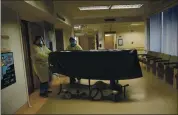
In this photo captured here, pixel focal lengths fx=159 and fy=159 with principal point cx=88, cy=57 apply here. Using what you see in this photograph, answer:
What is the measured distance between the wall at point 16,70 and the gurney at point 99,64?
83 cm

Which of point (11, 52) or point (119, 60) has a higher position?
point (11, 52)

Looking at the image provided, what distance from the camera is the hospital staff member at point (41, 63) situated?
3.76 metres

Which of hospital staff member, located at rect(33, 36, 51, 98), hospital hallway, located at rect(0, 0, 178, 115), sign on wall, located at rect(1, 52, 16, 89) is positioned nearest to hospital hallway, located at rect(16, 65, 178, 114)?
hospital hallway, located at rect(0, 0, 178, 115)

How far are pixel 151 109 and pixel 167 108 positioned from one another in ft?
0.93

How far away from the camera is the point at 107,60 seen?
10.9ft

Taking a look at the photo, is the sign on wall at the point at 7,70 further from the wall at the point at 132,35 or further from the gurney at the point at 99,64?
the wall at the point at 132,35

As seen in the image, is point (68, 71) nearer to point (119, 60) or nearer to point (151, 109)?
point (119, 60)

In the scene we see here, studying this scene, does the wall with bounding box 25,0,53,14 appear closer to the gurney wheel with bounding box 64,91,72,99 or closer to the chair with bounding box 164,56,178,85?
the gurney wheel with bounding box 64,91,72,99

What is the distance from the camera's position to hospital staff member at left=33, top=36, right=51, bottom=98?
3.76 m

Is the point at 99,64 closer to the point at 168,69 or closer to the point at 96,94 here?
the point at 96,94

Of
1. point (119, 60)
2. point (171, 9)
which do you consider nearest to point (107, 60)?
point (119, 60)

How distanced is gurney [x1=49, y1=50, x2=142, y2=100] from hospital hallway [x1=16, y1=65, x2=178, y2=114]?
38 centimetres

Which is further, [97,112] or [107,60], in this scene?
[107,60]

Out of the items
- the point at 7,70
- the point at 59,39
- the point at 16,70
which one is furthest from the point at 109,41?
the point at 7,70
